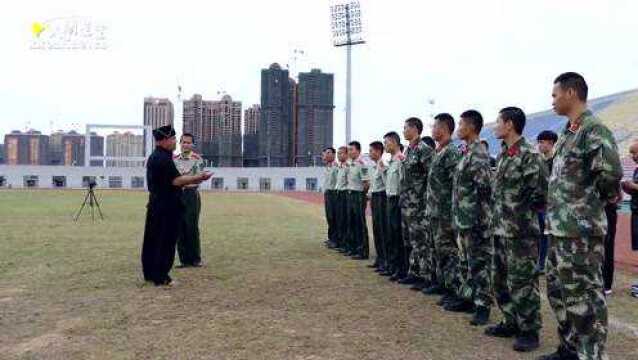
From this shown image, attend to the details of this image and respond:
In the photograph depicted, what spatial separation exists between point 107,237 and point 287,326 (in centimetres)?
835

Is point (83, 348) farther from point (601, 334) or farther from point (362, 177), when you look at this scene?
point (362, 177)

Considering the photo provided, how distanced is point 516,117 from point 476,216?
927 millimetres

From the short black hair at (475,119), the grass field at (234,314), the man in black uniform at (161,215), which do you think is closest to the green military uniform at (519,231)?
the grass field at (234,314)

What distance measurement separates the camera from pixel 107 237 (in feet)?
40.2

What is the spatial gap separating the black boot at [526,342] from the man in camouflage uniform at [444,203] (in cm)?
139

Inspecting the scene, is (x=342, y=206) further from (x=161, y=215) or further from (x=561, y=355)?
(x=561, y=355)

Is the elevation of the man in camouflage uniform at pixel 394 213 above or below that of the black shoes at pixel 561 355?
above

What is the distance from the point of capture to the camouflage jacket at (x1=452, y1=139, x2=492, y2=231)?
16.6 feet

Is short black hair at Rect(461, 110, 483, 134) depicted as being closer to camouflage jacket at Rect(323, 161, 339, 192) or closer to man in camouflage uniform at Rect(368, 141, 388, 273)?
man in camouflage uniform at Rect(368, 141, 388, 273)

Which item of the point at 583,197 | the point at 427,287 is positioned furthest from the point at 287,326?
the point at 583,197

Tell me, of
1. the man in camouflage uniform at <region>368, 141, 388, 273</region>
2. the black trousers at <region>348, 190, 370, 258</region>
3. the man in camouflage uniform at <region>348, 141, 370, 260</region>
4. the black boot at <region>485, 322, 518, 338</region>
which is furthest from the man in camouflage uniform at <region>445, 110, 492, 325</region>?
the black trousers at <region>348, 190, 370, 258</region>

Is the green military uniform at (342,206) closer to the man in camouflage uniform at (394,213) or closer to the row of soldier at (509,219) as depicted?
the row of soldier at (509,219)

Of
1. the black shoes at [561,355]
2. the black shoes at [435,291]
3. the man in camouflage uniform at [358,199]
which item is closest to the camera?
the black shoes at [561,355]

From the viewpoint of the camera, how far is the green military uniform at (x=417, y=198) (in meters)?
6.51
